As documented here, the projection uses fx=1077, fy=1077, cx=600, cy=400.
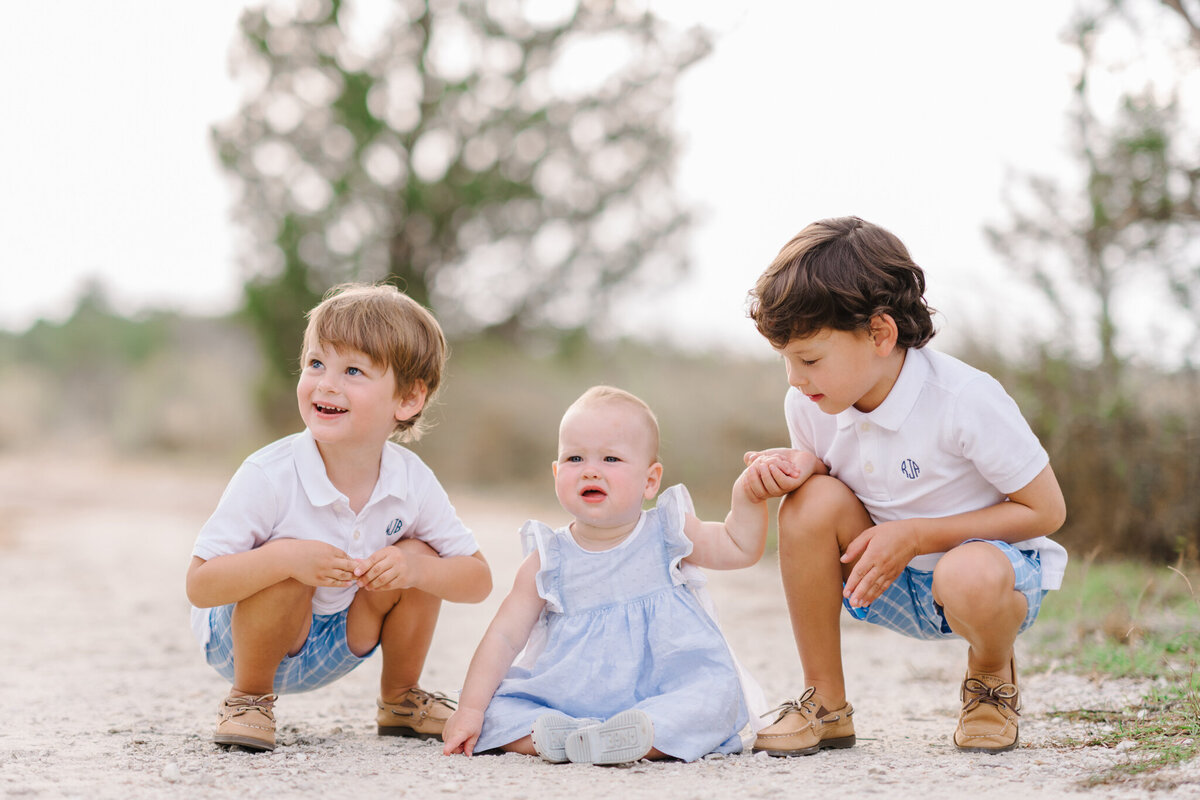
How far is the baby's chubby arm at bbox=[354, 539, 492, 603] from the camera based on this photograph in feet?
8.59

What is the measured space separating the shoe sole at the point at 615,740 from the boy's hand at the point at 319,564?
67 centimetres

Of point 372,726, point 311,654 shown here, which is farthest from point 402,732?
point 311,654

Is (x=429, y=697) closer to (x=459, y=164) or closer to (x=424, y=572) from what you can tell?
(x=424, y=572)

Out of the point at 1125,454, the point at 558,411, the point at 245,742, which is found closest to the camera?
the point at 245,742

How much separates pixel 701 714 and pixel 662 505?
57cm

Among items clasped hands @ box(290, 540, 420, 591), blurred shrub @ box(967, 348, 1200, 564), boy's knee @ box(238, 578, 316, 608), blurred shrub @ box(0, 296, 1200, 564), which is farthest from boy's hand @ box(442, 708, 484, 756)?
blurred shrub @ box(967, 348, 1200, 564)

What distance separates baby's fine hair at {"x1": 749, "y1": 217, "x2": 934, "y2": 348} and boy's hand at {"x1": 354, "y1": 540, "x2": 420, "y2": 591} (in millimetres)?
1083

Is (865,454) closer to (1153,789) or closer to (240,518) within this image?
(1153,789)

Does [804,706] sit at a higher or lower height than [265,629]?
lower

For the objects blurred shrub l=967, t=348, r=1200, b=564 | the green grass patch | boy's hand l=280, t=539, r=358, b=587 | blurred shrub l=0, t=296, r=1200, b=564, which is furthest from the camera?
blurred shrub l=0, t=296, r=1200, b=564

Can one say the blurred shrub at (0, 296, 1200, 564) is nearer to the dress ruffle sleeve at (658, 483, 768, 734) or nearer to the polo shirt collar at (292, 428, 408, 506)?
the dress ruffle sleeve at (658, 483, 768, 734)

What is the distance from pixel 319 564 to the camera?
102 inches

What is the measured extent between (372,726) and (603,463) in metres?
1.07

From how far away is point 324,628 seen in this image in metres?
2.89
